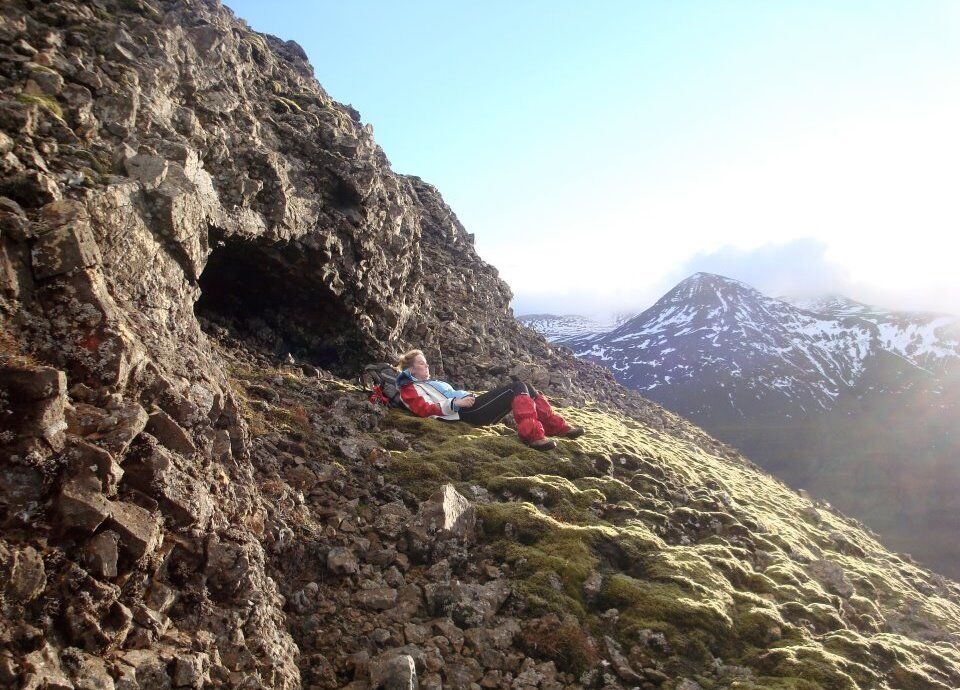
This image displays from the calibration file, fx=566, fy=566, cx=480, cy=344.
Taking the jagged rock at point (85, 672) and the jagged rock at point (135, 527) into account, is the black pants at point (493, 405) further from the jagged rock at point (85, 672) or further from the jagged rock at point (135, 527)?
the jagged rock at point (85, 672)

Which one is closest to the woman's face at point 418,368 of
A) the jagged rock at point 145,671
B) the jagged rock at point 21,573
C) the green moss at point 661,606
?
the green moss at point 661,606

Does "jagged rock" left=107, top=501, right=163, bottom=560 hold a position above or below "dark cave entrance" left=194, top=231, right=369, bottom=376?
below

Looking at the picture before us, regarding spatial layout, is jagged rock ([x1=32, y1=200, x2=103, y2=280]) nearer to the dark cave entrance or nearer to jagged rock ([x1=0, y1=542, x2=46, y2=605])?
jagged rock ([x1=0, y1=542, x2=46, y2=605])

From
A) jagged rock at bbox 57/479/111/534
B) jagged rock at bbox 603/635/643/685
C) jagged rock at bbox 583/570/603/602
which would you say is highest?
jagged rock at bbox 57/479/111/534

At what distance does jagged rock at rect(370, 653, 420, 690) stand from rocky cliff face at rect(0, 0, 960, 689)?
0.05 meters

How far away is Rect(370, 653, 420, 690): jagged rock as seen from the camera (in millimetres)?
8156

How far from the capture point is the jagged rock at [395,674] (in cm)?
816

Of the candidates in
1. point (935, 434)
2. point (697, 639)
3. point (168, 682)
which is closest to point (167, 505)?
point (168, 682)

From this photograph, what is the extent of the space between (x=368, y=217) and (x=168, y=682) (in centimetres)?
1896

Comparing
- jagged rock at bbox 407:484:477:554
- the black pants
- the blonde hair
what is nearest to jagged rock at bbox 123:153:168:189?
the blonde hair

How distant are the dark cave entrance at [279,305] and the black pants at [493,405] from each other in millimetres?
5778

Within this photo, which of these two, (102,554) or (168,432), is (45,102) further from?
(102,554)

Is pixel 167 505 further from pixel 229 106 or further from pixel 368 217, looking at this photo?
pixel 368 217

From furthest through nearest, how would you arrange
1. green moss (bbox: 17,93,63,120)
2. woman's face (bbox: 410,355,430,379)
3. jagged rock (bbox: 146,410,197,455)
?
woman's face (bbox: 410,355,430,379) → green moss (bbox: 17,93,63,120) → jagged rock (bbox: 146,410,197,455)
